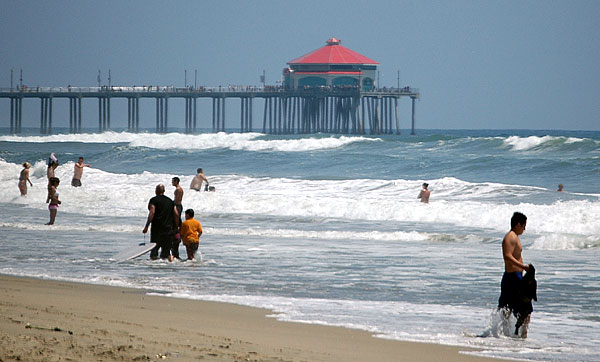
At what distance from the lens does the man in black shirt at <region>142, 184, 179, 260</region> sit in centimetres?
1313

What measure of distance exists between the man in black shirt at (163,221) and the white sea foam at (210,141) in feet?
147

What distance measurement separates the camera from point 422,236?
58.4 feet

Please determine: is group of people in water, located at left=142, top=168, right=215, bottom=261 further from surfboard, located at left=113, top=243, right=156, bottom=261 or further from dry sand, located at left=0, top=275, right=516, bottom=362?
dry sand, located at left=0, top=275, right=516, bottom=362

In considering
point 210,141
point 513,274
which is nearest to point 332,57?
point 210,141

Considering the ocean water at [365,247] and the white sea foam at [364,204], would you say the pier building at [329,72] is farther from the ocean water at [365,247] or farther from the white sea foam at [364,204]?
the white sea foam at [364,204]

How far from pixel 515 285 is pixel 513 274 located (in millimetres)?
108

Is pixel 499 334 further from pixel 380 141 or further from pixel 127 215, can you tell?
pixel 380 141

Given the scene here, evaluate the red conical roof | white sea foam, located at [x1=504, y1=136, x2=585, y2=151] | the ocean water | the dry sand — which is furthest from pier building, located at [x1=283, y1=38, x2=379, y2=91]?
the dry sand

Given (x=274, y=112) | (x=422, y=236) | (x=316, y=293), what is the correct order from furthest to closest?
(x=274, y=112)
(x=422, y=236)
(x=316, y=293)

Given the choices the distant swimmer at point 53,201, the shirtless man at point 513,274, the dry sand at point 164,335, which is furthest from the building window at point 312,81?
the shirtless man at point 513,274

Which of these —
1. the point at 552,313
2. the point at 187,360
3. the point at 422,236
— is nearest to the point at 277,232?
the point at 422,236

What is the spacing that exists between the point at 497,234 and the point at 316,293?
346 inches

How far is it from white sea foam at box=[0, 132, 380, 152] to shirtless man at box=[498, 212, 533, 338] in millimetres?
50182

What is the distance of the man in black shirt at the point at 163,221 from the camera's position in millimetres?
13133
